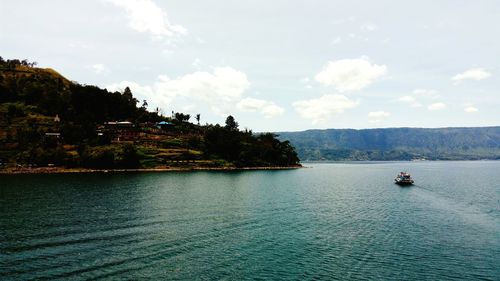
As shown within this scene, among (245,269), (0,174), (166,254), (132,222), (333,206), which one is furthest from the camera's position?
(0,174)

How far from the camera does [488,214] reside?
307ft

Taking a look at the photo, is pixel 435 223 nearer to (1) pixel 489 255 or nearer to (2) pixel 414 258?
(1) pixel 489 255

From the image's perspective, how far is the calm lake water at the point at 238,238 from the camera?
47.1 m

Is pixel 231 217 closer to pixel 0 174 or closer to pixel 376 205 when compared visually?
pixel 376 205

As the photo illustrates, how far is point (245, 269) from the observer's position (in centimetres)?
4816

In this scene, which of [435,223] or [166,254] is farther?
[435,223]

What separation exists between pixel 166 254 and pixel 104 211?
3681cm

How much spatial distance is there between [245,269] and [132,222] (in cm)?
3406

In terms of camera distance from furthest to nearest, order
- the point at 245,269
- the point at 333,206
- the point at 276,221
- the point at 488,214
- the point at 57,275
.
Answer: the point at 333,206
the point at 488,214
the point at 276,221
the point at 245,269
the point at 57,275

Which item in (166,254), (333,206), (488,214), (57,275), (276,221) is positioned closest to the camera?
(57,275)

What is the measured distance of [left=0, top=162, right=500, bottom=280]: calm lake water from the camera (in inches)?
1854

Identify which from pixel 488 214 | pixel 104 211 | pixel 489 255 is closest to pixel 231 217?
pixel 104 211

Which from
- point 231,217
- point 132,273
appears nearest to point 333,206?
point 231,217

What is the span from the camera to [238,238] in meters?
63.9
